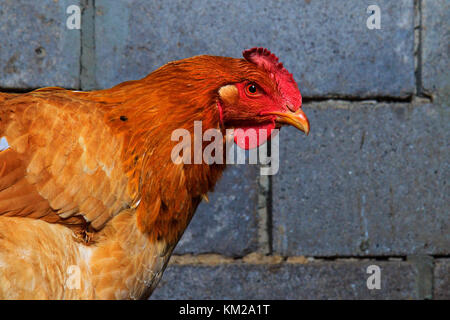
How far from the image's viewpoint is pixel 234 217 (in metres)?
2.25

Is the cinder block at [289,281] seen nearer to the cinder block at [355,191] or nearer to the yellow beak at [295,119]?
the cinder block at [355,191]

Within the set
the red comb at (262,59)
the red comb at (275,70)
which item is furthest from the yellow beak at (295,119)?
the red comb at (262,59)

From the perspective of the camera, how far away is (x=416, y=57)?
7.53ft

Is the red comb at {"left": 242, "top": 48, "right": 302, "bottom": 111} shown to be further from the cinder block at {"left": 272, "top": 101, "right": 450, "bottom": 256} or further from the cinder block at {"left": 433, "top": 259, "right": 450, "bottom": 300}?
the cinder block at {"left": 433, "top": 259, "right": 450, "bottom": 300}

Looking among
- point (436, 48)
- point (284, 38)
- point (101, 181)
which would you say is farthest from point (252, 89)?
point (436, 48)

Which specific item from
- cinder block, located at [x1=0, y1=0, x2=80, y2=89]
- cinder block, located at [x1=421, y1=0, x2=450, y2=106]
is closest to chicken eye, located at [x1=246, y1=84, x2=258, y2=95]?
cinder block, located at [x1=0, y1=0, x2=80, y2=89]

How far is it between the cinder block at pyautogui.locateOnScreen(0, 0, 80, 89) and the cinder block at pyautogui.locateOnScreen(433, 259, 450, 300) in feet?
6.30

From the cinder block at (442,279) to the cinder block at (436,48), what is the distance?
77 centimetres

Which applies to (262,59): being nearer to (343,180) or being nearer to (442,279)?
(343,180)

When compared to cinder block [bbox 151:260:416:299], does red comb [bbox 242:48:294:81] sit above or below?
above

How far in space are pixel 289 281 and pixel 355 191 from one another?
529 millimetres

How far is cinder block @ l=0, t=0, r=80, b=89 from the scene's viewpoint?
2127mm

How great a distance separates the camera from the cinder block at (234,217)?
225 cm
